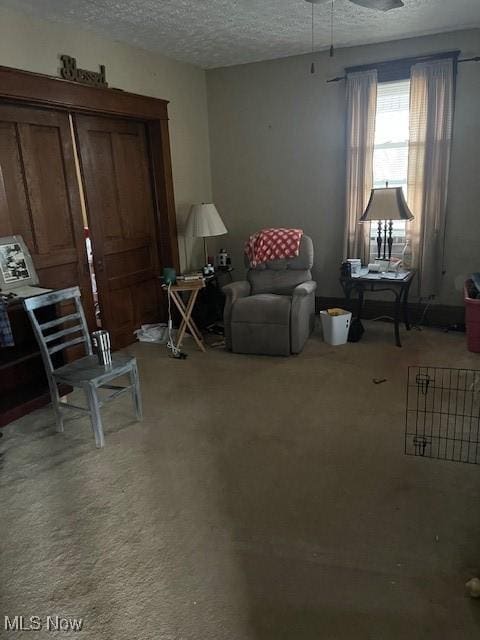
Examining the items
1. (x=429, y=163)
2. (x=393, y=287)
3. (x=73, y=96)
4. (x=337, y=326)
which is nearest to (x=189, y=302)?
(x=337, y=326)

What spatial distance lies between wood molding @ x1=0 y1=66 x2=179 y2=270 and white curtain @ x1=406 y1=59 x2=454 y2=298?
2.33 metres

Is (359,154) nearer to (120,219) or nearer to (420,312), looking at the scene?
(420,312)

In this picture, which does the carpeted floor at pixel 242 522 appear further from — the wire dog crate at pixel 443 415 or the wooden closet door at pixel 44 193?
the wooden closet door at pixel 44 193

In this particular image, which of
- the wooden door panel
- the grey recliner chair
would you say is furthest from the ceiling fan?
the wooden door panel

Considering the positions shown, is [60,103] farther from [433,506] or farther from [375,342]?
[433,506]

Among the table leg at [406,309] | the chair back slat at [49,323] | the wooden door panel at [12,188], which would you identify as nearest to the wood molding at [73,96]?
the wooden door panel at [12,188]

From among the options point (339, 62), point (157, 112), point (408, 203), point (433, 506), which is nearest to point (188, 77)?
point (157, 112)

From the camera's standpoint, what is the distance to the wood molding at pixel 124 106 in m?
3.36

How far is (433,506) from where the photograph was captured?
2.26m

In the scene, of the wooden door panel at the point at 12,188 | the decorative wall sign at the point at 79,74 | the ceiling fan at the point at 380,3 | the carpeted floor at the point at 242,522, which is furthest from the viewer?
the decorative wall sign at the point at 79,74

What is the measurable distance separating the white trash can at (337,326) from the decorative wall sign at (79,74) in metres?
2.75

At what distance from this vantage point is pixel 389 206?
167 inches

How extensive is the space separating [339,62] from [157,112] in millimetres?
1827

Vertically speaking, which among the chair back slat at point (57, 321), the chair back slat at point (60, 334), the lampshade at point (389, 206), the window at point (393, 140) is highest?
the window at point (393, 140)
